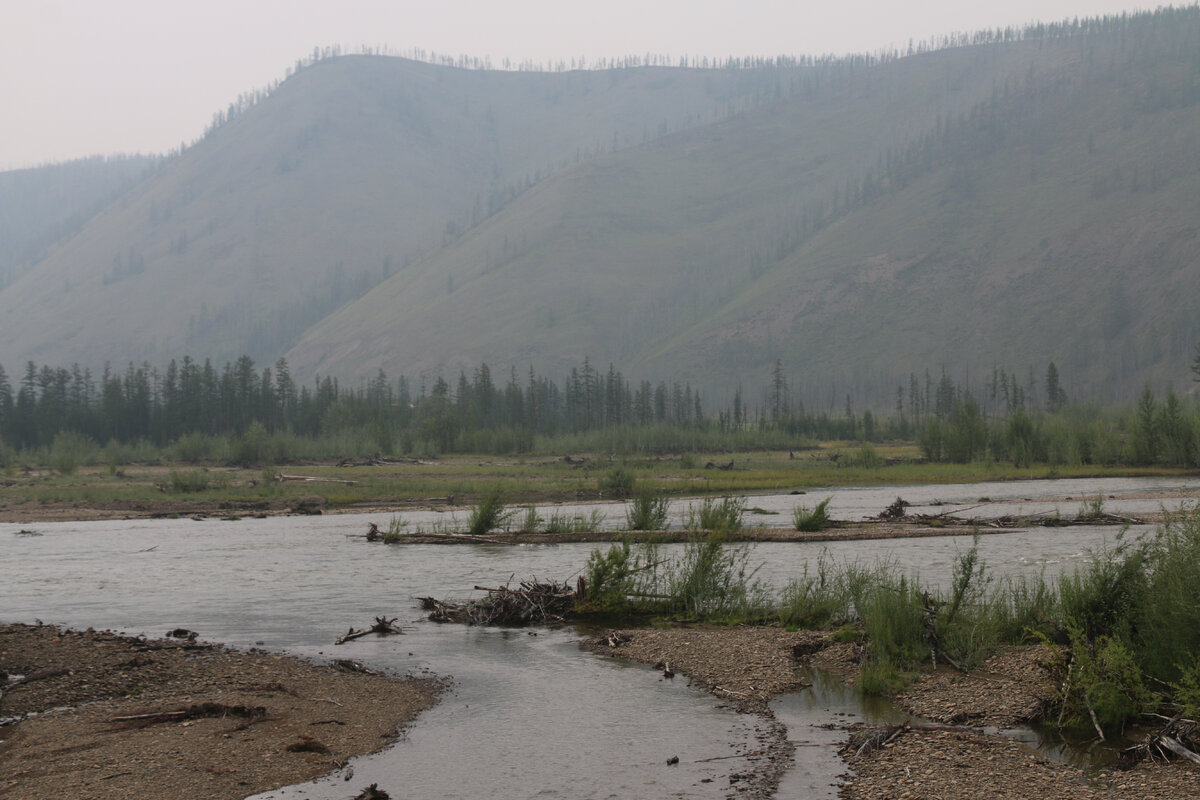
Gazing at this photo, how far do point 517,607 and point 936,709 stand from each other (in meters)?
10.2

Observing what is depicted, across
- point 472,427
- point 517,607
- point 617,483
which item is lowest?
point 517,607

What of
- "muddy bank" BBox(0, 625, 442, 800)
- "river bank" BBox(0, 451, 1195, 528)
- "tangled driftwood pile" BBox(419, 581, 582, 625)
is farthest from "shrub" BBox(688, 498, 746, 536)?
"river bank" BBox(0, 451, 1195, 528)

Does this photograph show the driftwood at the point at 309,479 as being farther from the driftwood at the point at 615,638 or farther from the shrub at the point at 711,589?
the driftwood at the point at 615,638

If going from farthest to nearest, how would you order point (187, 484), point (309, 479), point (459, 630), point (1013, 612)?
point (309, 479)
point (187, 484)
point (459, 630)
point (1013, 612)

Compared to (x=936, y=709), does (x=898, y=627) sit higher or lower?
higher

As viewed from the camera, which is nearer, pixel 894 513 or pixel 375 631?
pixel 375 631

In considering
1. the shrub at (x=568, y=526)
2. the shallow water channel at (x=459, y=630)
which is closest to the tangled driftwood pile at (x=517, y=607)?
the shallow water channel at (x=459, y=630)

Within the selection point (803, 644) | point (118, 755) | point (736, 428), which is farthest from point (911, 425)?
point (118, 755)

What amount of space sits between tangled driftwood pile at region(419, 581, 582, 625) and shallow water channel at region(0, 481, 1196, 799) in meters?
0.62

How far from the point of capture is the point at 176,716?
13875 millimetres

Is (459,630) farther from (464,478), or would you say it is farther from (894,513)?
(464,478)

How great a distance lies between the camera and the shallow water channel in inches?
485

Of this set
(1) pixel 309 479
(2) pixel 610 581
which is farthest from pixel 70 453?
(2) pixel 610 581

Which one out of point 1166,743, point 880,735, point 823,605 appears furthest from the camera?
point 823,605
